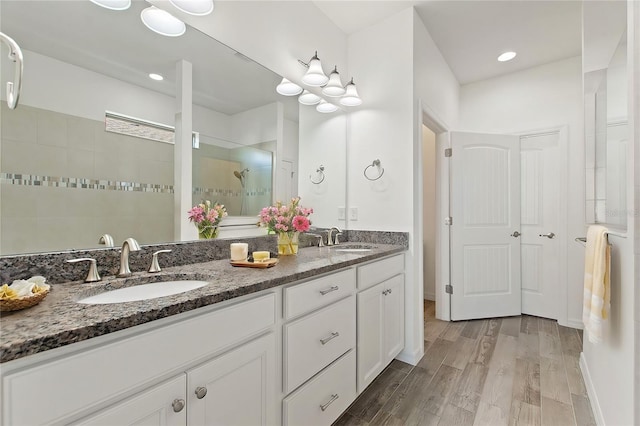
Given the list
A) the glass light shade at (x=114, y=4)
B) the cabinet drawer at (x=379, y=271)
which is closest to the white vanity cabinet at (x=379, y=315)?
the cabinet drawer at (x=379, y=271)

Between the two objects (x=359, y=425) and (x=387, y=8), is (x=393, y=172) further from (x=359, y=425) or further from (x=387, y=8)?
(x=359, y=425)

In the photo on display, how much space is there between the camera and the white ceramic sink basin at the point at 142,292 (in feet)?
3.29

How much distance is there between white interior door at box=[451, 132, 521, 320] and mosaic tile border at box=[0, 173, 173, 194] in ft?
9.33

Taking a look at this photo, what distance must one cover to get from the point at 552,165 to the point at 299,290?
3.26m

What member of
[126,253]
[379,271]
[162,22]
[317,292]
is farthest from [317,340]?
[162,22]

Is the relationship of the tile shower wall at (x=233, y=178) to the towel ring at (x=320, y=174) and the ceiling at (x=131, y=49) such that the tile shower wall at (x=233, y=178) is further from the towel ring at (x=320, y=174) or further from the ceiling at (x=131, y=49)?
the towel ring at (x=320, y=174)

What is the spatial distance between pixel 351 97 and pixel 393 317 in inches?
67.4

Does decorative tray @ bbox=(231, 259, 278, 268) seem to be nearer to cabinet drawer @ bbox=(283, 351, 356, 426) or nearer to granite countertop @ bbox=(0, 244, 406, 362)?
granite countertop @ bbox=(0, 244, 406, 362)

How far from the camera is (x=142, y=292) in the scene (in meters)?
1.13

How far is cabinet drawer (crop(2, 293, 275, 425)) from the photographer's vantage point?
582mm

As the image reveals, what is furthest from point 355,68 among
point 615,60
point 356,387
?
point 356,387

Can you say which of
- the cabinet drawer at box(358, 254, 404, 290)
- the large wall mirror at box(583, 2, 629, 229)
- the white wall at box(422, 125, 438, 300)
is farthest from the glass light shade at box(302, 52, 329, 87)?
the white wall at box(422, 125, 438, 300)

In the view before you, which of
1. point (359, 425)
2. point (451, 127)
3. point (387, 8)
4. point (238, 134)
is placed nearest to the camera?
point (359, 425)

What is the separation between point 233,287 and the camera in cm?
100
